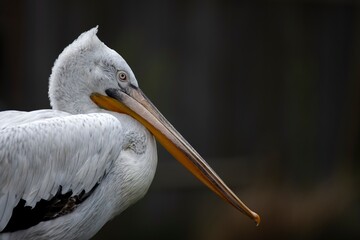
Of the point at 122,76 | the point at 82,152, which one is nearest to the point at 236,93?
the point at 122,76

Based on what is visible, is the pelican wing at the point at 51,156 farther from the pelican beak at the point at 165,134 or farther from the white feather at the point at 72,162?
the pelican beak at the point at 165,134

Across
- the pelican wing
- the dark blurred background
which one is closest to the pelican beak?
the pelican wing

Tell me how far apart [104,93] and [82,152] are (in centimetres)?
55

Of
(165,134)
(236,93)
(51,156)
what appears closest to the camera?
(51,156)

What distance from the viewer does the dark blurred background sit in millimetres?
7926

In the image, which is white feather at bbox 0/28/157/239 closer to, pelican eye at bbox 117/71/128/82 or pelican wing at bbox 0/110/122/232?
pelican wing at bbox 0/110/122/232

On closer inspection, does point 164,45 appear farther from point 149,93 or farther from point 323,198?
point 323,198

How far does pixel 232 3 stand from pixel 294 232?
257cm

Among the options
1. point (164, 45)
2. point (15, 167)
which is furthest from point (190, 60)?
point (15, 167)

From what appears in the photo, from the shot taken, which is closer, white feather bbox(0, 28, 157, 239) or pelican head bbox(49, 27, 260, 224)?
white feather bbox(0, 28, 157, 239)

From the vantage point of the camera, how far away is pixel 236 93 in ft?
28.9

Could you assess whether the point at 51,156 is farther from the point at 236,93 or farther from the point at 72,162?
the point at 236,93

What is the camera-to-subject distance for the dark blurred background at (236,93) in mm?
7926

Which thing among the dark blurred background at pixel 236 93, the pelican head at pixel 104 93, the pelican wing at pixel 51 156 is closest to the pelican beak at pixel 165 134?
the pelican head at pixel 104 93
